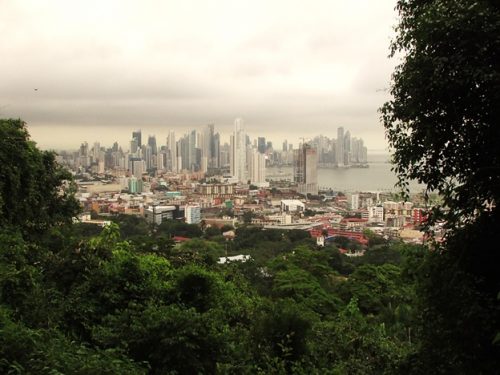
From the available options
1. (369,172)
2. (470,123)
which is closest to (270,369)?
(470,123)

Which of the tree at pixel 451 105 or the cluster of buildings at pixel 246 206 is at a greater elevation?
the tree at pixel 451 105

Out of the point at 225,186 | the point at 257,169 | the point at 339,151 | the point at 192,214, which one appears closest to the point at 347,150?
the point at 339,151

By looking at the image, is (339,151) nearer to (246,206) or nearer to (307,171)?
(307,171)

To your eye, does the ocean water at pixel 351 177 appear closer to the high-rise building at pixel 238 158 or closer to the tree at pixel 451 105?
the high-rise building at pixel 238 158

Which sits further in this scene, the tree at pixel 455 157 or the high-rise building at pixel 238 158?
the high-rise building at pixel 238 158

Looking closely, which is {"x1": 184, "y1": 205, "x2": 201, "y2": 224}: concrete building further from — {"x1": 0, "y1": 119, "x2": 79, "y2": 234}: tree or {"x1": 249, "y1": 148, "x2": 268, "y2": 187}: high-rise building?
{"x1": 0, "y1": 119, "x2": 79, "y2": 234}: tree

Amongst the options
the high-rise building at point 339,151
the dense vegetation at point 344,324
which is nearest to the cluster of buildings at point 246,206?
the high-rise building at point 339,151
